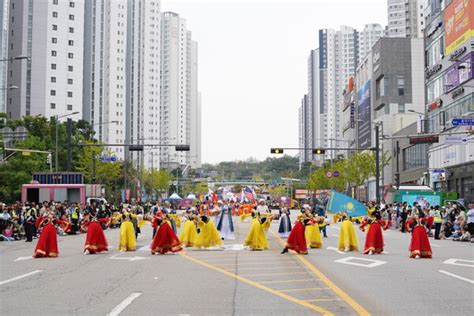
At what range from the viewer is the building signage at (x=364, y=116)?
10050cm

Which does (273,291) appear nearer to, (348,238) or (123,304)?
(123,304)

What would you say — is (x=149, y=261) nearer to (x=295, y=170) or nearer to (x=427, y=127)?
(x=427, y=127)

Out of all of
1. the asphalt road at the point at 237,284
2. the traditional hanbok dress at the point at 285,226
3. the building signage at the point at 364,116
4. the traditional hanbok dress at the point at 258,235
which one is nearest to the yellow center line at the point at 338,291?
the asphalt road at the point at 237,284

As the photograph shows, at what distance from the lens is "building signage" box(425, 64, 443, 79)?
190 ft

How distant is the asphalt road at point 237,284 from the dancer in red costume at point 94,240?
500 millimetres

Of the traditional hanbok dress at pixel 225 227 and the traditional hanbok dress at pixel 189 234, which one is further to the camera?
the traditional hanbok dress at pixel 225 227

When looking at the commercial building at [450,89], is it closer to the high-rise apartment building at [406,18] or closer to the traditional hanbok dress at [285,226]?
the traditional hanbok dress at [285,226]

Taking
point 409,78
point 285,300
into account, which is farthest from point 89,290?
point 409,78

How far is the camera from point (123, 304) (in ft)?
35.1

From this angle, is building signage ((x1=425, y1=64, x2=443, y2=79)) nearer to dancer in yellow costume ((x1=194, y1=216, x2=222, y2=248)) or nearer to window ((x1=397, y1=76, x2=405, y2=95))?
window ((x1=397, y1=76, x2=405, y2=95))

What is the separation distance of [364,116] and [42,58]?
52.2 m

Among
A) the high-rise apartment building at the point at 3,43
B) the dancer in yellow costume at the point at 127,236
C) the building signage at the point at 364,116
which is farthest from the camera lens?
Answer: the building signage at the point at 364,116

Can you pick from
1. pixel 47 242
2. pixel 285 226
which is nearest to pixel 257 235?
pixel 47 242

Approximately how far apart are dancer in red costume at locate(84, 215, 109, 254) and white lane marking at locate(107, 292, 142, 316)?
32.2 ft
